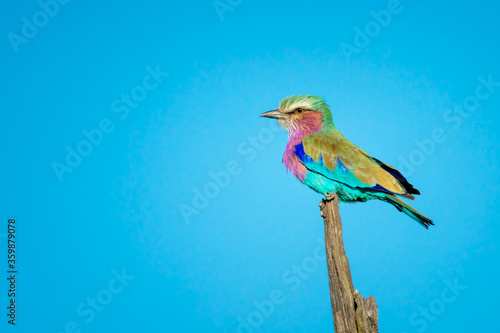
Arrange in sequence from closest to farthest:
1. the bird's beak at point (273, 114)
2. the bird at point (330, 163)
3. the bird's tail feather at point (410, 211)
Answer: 1. the bird's tail feather at point (410, 211)
2. the bird at point (330, 163)
3. the bird's beak at point (273, 114)

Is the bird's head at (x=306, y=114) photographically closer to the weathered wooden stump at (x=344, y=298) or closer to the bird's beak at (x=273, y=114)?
the bird's beak at (x=273, y=114)

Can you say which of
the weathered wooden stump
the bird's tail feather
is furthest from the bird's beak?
the weathered wooden stump

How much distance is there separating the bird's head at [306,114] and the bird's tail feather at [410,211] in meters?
1.63

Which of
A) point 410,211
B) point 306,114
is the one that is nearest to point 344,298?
point 410,211

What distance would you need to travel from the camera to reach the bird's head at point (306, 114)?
7082mm

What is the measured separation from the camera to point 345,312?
4.57 metres

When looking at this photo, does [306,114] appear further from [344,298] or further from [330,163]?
[344,298]

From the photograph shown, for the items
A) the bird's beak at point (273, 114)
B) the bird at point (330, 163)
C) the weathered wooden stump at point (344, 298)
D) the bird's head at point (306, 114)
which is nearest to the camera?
the weathered wooden stump at point (344, 298)

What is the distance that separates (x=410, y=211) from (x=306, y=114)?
223 cm

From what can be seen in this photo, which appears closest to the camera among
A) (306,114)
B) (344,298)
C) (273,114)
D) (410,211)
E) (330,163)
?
(344,298)

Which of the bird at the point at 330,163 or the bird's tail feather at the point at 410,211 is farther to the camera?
the bird at the point at 330,163

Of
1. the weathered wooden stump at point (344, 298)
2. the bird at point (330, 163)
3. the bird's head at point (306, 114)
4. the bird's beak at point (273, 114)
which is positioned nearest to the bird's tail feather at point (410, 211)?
the bird at point (330, 163)

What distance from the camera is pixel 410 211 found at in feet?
18.9

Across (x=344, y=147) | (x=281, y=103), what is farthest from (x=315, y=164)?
(x=281, y=103)
